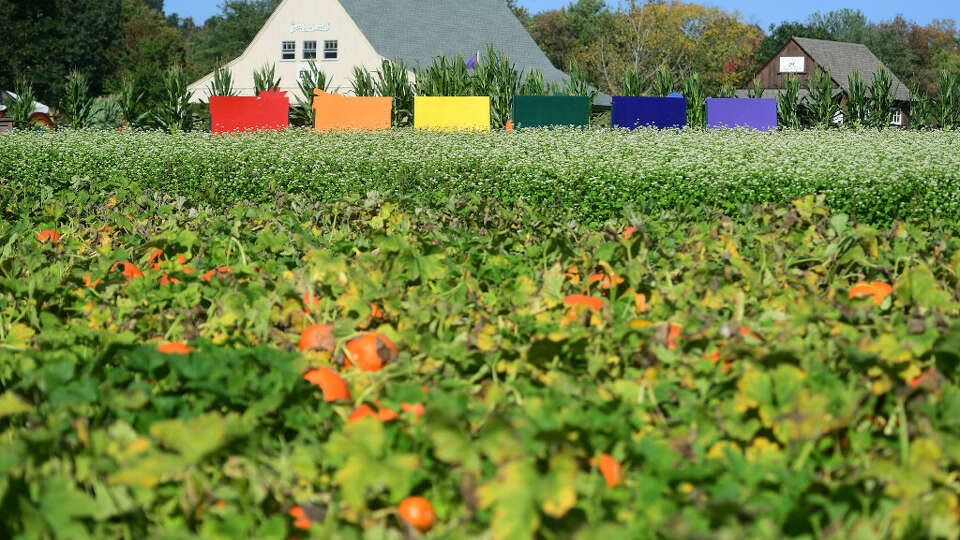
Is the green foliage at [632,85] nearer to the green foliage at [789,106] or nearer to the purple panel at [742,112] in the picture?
the purple panel at [742,112]

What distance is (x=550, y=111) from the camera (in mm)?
18547

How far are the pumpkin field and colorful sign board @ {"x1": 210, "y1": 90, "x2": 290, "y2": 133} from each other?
51.9 feet

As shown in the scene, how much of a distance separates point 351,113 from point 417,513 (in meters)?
17.8

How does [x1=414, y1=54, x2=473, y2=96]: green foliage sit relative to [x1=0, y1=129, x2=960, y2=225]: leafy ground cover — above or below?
above

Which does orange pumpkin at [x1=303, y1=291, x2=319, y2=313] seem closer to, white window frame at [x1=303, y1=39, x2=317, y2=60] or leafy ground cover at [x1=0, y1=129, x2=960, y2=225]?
leafy ground cover at [x1=0, y1=129, x2=960, y2=225]

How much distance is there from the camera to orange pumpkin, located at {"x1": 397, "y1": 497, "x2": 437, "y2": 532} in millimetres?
1201

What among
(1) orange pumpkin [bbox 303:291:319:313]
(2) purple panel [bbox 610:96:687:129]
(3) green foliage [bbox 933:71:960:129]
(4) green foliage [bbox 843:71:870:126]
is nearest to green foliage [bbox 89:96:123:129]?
(2) purple panel [bbox 610:96:687:129]

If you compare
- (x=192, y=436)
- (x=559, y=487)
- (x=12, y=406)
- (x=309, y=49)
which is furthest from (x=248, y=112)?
(x=309, y=49)

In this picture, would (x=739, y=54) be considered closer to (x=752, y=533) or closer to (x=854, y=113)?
(x=854, y=113)

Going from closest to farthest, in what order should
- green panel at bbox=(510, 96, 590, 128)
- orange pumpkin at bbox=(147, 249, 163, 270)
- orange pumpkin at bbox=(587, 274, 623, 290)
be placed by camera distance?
orange pumpkin at bbox=(587, 274, 623, 290) → orange pumpkin at bbox=(147, 249, 163, 270) → green panel at bbox=(510, 96, 590, 128)

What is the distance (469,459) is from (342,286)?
38.2 inches

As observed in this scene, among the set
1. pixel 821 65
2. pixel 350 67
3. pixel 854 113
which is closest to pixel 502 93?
pixel 854 113

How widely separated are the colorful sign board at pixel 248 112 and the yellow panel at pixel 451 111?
2612 mm

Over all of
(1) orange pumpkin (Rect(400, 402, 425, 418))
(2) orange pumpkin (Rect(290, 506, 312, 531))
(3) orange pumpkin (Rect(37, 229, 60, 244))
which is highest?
(3) orange pumpkin (Rect(37, 229, 60, 244))
